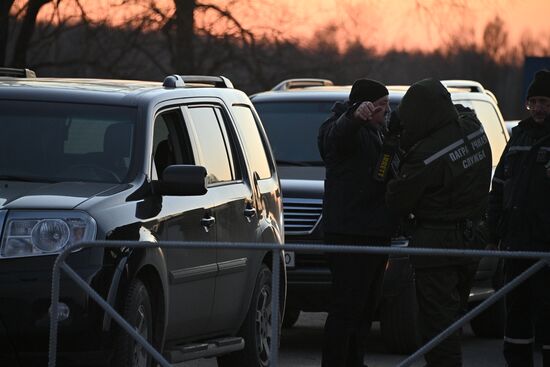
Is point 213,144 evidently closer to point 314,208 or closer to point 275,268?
point 314,208

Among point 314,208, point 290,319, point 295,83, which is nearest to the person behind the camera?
point 314,208

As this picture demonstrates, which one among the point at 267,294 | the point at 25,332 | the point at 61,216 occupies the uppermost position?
the point at 61,216

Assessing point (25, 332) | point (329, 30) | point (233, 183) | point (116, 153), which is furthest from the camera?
point (329, 30)

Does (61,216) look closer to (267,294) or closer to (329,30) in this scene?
(267,294)

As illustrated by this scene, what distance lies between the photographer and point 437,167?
8016 mm

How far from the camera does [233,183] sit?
32.8ft

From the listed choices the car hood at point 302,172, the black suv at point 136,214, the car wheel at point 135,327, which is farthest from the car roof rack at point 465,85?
the car wheel at point 135,327

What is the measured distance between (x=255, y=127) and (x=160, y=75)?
21.0 m

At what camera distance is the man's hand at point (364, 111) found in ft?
29.4

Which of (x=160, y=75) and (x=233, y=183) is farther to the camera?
(x=160, y=75)

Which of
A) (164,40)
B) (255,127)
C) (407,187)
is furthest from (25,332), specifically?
(164,40)

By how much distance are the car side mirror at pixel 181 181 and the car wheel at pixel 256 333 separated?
1.61 m

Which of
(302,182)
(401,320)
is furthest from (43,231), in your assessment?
(302,182)

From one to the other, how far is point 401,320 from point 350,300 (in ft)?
9.21
